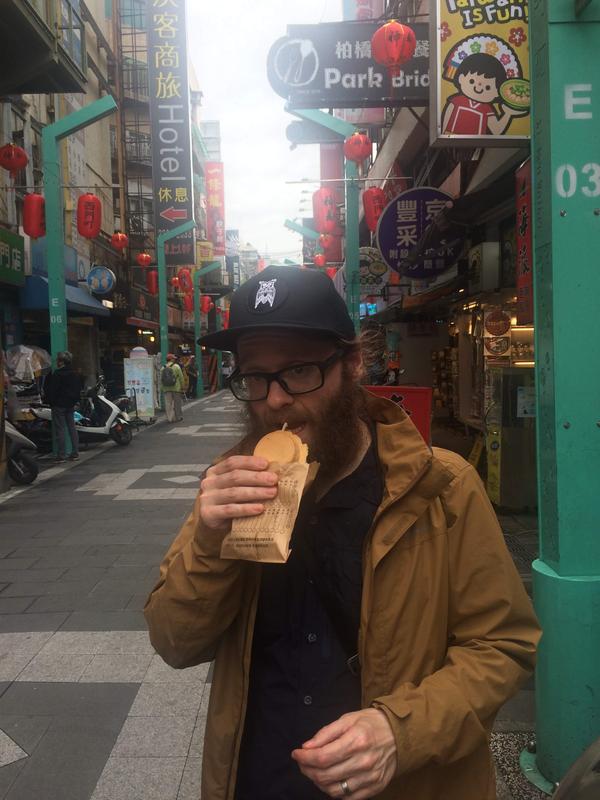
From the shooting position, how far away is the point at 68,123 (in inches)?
493

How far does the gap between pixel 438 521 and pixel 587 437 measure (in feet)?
4.60

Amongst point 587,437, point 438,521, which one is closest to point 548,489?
point 587,437

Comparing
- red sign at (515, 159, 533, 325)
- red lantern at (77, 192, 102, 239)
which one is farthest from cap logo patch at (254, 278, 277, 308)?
red lantern at (77, 192, 102, 239)

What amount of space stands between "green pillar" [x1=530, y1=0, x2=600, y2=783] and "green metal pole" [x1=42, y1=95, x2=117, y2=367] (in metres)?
11.3

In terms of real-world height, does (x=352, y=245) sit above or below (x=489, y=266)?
above

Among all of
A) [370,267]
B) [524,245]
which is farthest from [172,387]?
[524,245]

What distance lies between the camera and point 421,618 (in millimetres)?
1349

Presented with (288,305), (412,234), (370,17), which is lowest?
(288,305)

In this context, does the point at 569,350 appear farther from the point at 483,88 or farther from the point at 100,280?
the point at 100,280

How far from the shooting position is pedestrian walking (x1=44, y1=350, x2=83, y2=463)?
11.3 metres

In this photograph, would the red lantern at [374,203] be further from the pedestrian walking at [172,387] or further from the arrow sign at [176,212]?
the arrow sign at [176,212]

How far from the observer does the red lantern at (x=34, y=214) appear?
12471 millimetres

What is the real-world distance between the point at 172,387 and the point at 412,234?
10.7 m

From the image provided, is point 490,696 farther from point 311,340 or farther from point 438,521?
point 311,340
